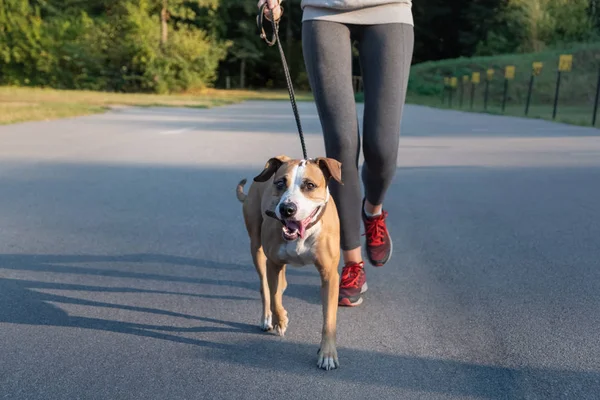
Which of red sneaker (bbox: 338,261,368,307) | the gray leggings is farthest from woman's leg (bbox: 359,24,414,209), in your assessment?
red sneaker (bbox: 338,261,368,307)

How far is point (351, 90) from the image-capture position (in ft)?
11.4

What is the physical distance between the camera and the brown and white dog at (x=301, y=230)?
2658 mm

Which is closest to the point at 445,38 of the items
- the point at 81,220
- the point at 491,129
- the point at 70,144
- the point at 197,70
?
the point at 197,70

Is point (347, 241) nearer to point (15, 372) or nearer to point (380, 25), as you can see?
point (380, 25)

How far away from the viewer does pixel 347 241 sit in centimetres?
348

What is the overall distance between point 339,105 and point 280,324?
111 cm

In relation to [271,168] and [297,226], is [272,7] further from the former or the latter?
[297,226]

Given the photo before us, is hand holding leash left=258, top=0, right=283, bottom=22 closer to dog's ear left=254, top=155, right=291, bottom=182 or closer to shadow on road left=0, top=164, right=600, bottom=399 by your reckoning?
dog's ear left=254, top=155, right=291, bottom=182

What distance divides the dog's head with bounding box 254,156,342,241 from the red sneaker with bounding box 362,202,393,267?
1.03 metres

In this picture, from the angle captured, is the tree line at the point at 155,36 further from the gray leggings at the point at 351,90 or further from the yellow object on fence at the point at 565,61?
the gray leggings at the point at 351,90

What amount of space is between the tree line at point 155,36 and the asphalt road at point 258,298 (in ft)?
116

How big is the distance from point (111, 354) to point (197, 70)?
4206cm

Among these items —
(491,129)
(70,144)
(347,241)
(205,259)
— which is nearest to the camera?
(347,241)

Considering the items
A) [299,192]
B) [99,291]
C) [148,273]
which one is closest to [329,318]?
[299,192]
